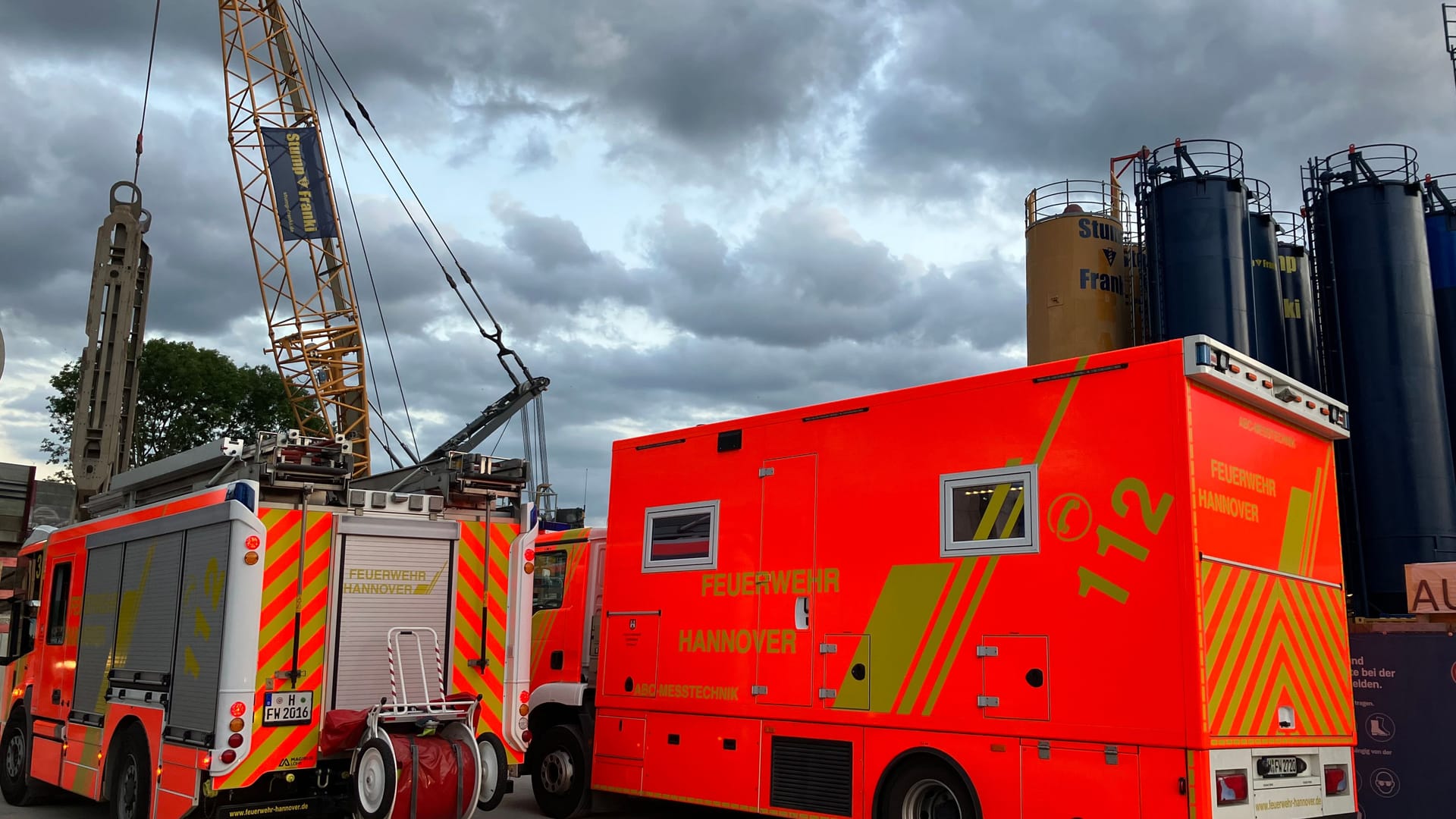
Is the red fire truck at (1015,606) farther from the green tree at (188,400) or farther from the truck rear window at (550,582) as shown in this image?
the green tree at (188,400)

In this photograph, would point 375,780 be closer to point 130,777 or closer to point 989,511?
point 130,777

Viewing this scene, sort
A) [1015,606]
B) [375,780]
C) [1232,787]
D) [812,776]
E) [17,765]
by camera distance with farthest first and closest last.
Result: [17,765] < [812,776] < [375,780] < [1015,606] < [1232,787]

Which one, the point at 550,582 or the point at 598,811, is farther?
the point at 550,582

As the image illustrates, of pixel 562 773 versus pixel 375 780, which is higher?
pixel 375 780

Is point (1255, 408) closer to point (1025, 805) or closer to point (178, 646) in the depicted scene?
point (1025, 805)

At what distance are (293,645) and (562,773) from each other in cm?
360

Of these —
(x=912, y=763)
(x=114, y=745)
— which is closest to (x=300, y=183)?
(x=114, y=745)

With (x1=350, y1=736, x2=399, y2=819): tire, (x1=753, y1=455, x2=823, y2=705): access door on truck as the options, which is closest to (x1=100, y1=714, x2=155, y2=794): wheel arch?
(x1=350, y1=736, x2=399, y2=819): tire

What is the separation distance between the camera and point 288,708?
8289mm

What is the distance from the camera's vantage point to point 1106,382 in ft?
24.8

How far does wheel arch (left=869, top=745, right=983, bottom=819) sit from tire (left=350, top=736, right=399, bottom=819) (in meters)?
3.34

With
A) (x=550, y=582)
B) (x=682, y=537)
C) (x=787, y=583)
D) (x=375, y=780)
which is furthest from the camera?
(x=550, y=582)

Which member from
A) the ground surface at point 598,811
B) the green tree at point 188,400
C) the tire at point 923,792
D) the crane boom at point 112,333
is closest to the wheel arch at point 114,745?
the ground surface at point 598,811

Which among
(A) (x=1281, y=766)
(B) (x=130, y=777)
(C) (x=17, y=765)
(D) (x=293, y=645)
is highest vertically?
(D) (x=293, y=645)
